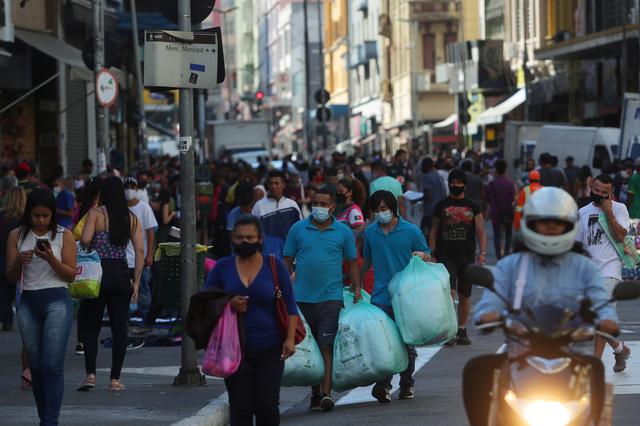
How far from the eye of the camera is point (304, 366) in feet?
37.7

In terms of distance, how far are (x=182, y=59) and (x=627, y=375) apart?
172 inches

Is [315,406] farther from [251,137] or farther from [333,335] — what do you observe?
[251,137]

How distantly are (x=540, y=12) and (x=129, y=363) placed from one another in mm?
47844

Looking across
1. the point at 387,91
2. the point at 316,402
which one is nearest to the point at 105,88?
the point at 316,402

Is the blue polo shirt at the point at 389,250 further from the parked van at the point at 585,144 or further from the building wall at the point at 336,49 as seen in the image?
the building wall at the point at 336,49

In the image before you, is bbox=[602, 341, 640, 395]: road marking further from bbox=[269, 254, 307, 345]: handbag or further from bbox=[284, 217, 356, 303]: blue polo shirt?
bbox=[269, 254, 307, 345]: handbag

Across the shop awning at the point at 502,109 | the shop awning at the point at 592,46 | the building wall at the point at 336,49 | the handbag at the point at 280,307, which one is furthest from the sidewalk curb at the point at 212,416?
the building wall at the point at 336,49

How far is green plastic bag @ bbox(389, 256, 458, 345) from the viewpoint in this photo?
12.0 metres

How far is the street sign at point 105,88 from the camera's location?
2466 centimetres

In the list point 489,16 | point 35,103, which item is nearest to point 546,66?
point 489,16

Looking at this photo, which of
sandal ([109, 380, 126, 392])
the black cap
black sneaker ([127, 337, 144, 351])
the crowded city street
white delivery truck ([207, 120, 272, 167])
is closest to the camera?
the crowded city street

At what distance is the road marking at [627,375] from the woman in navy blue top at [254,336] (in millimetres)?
3676

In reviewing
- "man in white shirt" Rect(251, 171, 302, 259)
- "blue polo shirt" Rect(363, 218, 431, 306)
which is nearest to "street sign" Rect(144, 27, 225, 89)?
"blue polo shirt" Rect(363, 218, 431, 306)

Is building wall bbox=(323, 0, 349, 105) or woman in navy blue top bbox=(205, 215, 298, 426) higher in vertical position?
building wall bbox=(323, 0, 349, 105)
